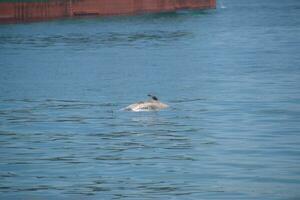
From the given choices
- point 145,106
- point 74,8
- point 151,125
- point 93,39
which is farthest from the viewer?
point 74,8

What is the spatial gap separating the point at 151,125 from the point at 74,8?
66800 millimetres

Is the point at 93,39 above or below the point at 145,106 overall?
below

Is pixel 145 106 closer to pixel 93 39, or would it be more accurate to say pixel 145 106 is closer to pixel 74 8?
pixel 93 39

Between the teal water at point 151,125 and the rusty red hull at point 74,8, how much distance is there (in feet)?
90.4

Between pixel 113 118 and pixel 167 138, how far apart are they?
4.01m

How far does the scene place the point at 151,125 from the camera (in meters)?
23.6

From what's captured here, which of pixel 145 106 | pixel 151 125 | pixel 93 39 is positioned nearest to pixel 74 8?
pixel 93 39

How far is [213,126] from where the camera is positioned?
76.6 feet

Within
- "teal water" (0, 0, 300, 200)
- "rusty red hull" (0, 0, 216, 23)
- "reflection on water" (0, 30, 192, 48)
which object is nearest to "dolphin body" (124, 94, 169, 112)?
"teal water" (0, 0, 300, 200)

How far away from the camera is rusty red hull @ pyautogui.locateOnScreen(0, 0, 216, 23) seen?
83.1 meters

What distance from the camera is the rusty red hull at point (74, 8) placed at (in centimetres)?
8306

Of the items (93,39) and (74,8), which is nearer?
(93,39)

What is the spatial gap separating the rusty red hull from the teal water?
27.6m

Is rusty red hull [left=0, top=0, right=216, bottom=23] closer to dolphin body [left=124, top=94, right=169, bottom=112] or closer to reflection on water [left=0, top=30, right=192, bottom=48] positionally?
reflection on water [left=0, top=30, right=192, bottom=48]
